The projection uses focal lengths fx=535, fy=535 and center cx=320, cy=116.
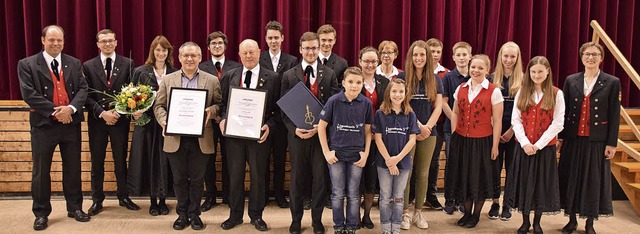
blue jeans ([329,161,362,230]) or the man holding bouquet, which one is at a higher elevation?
the man holding bouquet

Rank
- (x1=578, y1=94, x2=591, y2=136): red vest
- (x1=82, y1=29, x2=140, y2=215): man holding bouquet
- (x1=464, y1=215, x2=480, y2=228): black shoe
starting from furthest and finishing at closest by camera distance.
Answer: (x1=82, y1=29, x2=140, y2=215): man holding bouquet → (x1=464, y1=215, x2=480, y2=228): black shoe → (x1=578, y1=94, x2=591, y2=136): red vest

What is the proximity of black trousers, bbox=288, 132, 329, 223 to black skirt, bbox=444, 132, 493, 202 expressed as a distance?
3.53 feet

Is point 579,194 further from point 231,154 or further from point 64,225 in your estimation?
point 64,225

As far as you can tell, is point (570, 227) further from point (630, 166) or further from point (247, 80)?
point (247, 80)

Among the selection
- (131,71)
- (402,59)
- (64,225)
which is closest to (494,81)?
(402,59)

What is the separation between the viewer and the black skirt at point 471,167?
166 inches

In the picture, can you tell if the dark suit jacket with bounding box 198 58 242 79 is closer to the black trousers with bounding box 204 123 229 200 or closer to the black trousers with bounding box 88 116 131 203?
the black trousers with bounding box 204 123 229 200

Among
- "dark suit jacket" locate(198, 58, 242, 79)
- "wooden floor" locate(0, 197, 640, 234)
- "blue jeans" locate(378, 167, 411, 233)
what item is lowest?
"wooden floor" locate(0, 197, 640, 234)

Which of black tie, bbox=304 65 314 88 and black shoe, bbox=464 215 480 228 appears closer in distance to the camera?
black tie, bbox=304 65 314 88

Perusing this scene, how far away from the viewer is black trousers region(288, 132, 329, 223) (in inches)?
157

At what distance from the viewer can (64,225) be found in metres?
4.30

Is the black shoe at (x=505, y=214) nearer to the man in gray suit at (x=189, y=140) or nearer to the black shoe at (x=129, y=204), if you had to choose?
the man in gray suit at (x=189, y=140)

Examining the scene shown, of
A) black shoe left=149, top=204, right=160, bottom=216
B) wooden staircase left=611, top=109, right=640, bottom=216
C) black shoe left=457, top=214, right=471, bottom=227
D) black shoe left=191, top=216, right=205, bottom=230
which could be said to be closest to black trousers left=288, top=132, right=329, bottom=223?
black shoe left=191, top=216, right=205, bottom=230

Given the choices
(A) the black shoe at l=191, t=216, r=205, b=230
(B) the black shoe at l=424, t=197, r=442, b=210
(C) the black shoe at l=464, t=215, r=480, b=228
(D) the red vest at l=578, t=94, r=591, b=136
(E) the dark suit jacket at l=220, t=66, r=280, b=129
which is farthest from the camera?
(B) the black shoe at l=424, t=197, r=442, b=210
